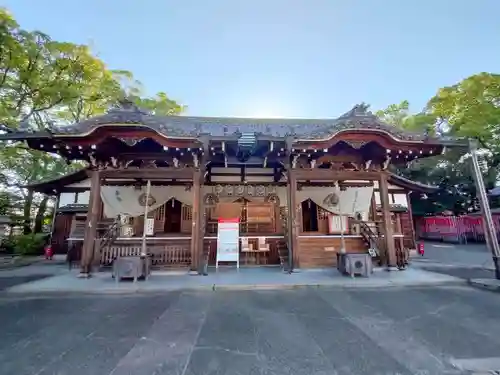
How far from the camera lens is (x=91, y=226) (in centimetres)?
675

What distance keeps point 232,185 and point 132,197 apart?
348 cm

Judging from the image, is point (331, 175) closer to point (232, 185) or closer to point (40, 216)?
point (232, 185)

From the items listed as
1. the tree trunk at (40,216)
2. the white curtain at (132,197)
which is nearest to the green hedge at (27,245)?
the tree trunk at (40,216)

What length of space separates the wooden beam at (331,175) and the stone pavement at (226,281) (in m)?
2.82

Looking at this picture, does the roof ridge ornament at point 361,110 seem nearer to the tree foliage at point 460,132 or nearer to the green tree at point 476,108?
the tree foliage at point 460,132

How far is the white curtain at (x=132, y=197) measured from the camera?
25.4ft

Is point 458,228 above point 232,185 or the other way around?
the other way around

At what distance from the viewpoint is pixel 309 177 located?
7438mm

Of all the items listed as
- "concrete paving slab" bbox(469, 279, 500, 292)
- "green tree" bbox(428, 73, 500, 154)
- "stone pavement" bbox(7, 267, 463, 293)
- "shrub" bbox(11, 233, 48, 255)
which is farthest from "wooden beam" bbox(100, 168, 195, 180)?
"green tree" bbox(428, 73, 500, 154)

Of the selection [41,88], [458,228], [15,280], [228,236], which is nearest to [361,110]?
[228,236]

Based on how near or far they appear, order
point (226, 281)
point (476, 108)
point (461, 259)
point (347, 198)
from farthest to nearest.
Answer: point (476, 108)
point (461, 259)
point (347, 198)
point (226, 281)

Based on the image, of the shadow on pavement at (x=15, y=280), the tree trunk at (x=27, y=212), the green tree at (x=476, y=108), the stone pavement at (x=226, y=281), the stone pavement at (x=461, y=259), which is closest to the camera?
the stone pavement at (x=226, y=281)

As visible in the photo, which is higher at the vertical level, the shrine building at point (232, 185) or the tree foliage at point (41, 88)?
the tree foliage at point (41, 88)

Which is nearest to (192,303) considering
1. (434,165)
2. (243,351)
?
(243,351)
